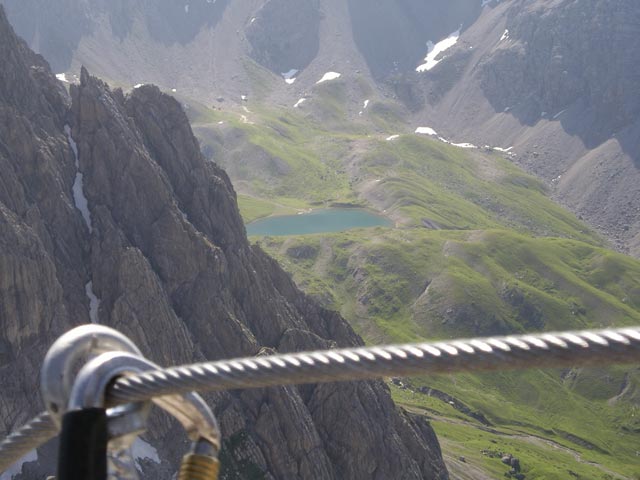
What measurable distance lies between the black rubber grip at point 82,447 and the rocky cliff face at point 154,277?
56065 mm

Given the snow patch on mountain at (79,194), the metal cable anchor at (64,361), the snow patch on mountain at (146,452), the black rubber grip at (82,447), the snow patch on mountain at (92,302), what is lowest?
the snow patch on mountain at (146,452)

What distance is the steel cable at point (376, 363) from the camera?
4.11 meters

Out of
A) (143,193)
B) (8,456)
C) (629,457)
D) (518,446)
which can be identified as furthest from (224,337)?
(629,457)

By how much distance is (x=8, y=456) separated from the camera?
5707 mm

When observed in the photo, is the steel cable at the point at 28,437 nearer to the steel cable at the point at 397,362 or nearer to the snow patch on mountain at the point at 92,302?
the steel cable at the point at 397,362

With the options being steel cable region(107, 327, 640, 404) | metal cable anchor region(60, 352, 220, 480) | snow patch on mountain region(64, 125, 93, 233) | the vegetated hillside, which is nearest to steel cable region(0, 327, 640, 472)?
steel cable region(107, 327, 640, 404)

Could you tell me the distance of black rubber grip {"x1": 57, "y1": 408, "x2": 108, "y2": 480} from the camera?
5000 mm

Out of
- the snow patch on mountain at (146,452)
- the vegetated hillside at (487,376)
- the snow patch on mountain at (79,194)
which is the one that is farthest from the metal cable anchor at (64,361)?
the vegetated hillside at (487,376)

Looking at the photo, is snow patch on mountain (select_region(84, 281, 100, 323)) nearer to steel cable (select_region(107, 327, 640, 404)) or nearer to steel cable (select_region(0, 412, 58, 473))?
steel cable (select_region(0, 412, 58, 473))

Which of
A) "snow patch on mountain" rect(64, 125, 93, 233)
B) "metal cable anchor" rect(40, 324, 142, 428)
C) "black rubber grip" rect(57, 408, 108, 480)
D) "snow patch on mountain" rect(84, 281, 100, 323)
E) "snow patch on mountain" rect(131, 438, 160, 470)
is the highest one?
"snow patch on mountain" rect(64, 125, 93, 233)

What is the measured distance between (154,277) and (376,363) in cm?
6494

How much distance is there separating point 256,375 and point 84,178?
74.4 m

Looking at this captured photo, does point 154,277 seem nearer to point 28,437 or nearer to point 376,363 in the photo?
point 28,437

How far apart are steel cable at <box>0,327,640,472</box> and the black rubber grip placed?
0.22 meters
